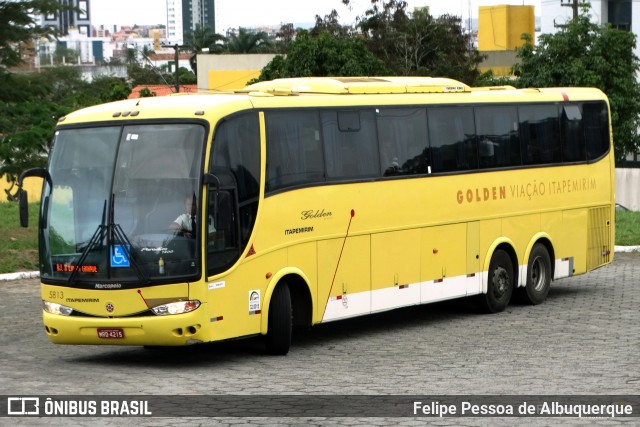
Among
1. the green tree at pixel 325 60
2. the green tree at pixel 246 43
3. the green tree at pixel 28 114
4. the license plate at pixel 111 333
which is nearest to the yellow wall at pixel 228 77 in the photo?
the green tree at pixel 246 43

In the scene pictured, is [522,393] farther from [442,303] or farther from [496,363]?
[442,303]

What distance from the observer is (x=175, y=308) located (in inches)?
537

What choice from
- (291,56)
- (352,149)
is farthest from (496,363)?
(291,56)

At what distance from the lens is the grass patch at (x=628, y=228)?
2825cm

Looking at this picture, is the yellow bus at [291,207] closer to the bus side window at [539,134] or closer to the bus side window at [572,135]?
the bus side window at [539,134]

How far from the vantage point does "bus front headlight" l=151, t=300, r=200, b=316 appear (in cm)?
1363

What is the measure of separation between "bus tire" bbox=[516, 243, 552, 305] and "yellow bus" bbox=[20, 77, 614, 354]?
0.03 metres

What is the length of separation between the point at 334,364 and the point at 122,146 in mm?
3177

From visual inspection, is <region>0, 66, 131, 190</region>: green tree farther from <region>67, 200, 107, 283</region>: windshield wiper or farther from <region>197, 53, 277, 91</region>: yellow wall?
<region>197, 53, 277, 91</region>: yellow wall

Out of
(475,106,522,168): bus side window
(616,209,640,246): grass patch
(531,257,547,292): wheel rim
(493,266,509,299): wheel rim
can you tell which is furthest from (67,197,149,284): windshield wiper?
(616,209,640,246): grass patch

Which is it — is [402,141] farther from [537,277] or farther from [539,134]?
[537,277]

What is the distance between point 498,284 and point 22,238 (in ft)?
34.3

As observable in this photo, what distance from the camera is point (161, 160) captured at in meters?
14.0

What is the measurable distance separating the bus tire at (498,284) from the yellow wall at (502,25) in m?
92.1
